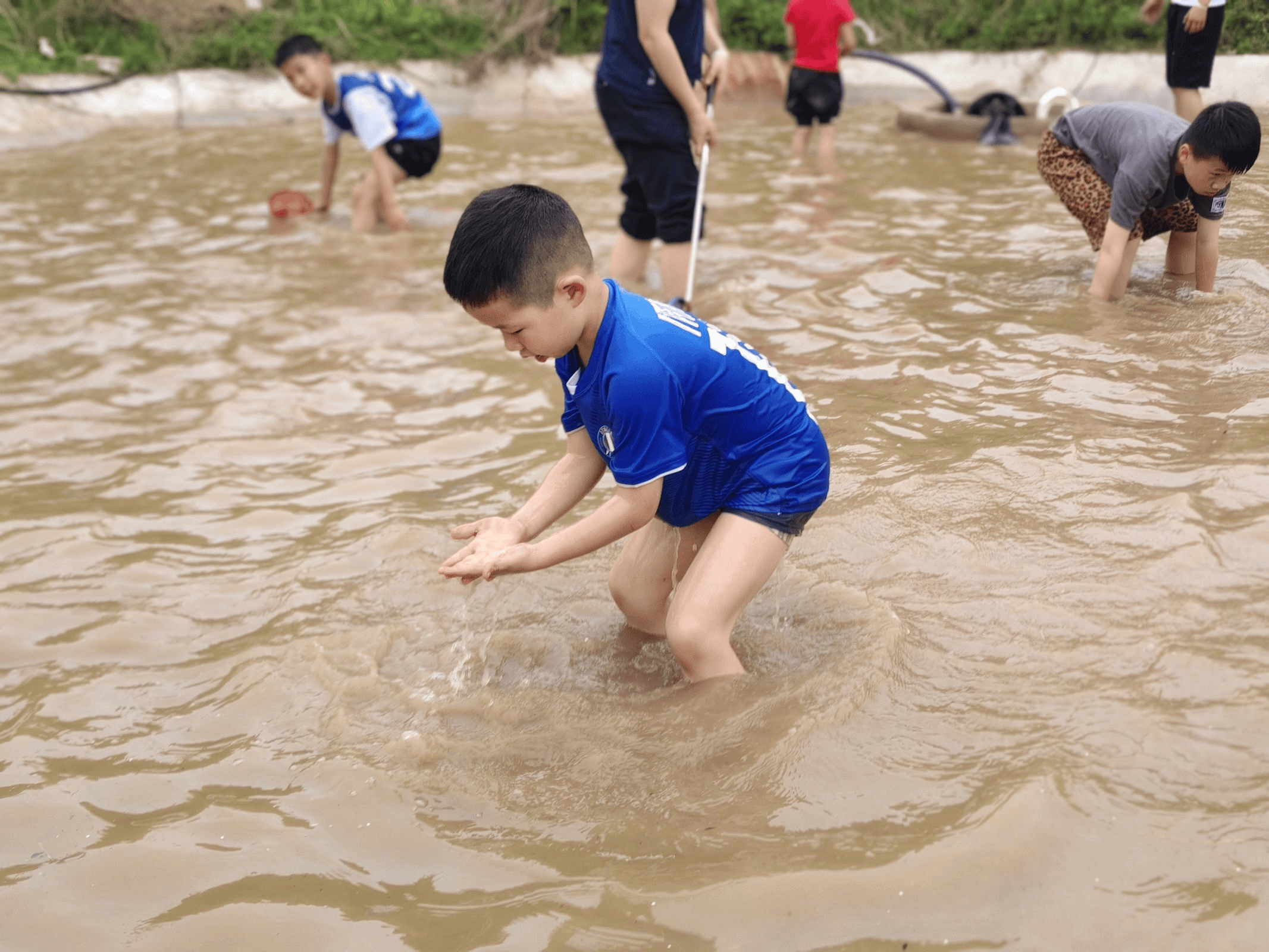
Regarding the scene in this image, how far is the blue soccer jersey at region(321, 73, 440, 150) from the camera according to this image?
6906 mm

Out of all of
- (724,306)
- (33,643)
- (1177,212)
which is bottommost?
(33,643)

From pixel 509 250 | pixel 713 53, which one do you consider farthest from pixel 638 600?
pixel 713 53

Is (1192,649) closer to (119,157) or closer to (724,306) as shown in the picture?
(724,306)

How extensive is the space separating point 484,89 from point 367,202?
241 inches

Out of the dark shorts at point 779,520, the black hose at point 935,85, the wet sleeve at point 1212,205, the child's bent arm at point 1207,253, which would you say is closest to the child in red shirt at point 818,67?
the black hose at point 935,85

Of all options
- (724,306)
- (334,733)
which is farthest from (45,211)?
(334,733)

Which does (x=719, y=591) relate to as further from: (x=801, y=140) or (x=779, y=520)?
(x=801, y=140)

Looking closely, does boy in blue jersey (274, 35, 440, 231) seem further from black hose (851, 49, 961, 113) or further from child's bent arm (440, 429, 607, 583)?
child's bent arm (440, 429, 607, 583)

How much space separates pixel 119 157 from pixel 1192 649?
32.4 ft

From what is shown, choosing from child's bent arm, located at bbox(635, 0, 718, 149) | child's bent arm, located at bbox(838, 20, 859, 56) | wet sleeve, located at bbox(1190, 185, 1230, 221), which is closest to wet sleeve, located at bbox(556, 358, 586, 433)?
child's bent arm, located at bbox(635, 0, 718, 149)

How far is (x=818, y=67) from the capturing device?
856cm

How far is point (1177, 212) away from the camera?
4.65 meters

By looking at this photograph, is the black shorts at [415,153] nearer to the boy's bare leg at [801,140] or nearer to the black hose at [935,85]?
the boy's bare leg at [801,140]

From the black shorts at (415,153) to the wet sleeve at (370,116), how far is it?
0.10 metres
